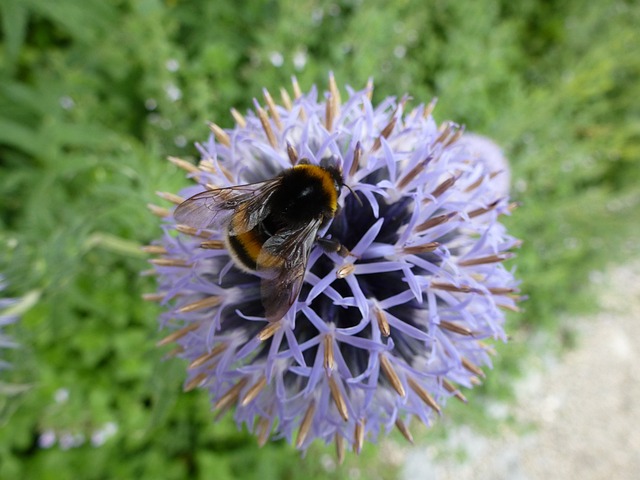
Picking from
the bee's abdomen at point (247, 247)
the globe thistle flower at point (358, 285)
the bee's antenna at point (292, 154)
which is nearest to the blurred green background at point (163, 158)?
the globe thistle flower at point (358, 285)

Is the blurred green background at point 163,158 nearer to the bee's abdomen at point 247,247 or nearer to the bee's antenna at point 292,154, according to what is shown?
the bee's abdomen at point 247,247

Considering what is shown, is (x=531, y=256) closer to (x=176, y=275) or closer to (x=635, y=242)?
(x=635, y=242)

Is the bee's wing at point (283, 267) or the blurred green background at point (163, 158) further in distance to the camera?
the blurred green background at point (163, 158)

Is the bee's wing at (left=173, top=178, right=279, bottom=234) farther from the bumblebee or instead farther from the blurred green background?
the blurred green background

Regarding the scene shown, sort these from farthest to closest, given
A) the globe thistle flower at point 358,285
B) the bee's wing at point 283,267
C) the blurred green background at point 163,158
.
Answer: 1. the blurred green background at point 163,158
2. the globe thistle flower at point 358,285
3. the bee's wing at point 283,267

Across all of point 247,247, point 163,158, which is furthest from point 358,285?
point 163,158

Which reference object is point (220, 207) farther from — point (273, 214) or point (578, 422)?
point (578, 422)

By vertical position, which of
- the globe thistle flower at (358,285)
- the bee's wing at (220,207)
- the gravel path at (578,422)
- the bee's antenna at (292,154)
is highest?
the bee's antenna at (292,154)
